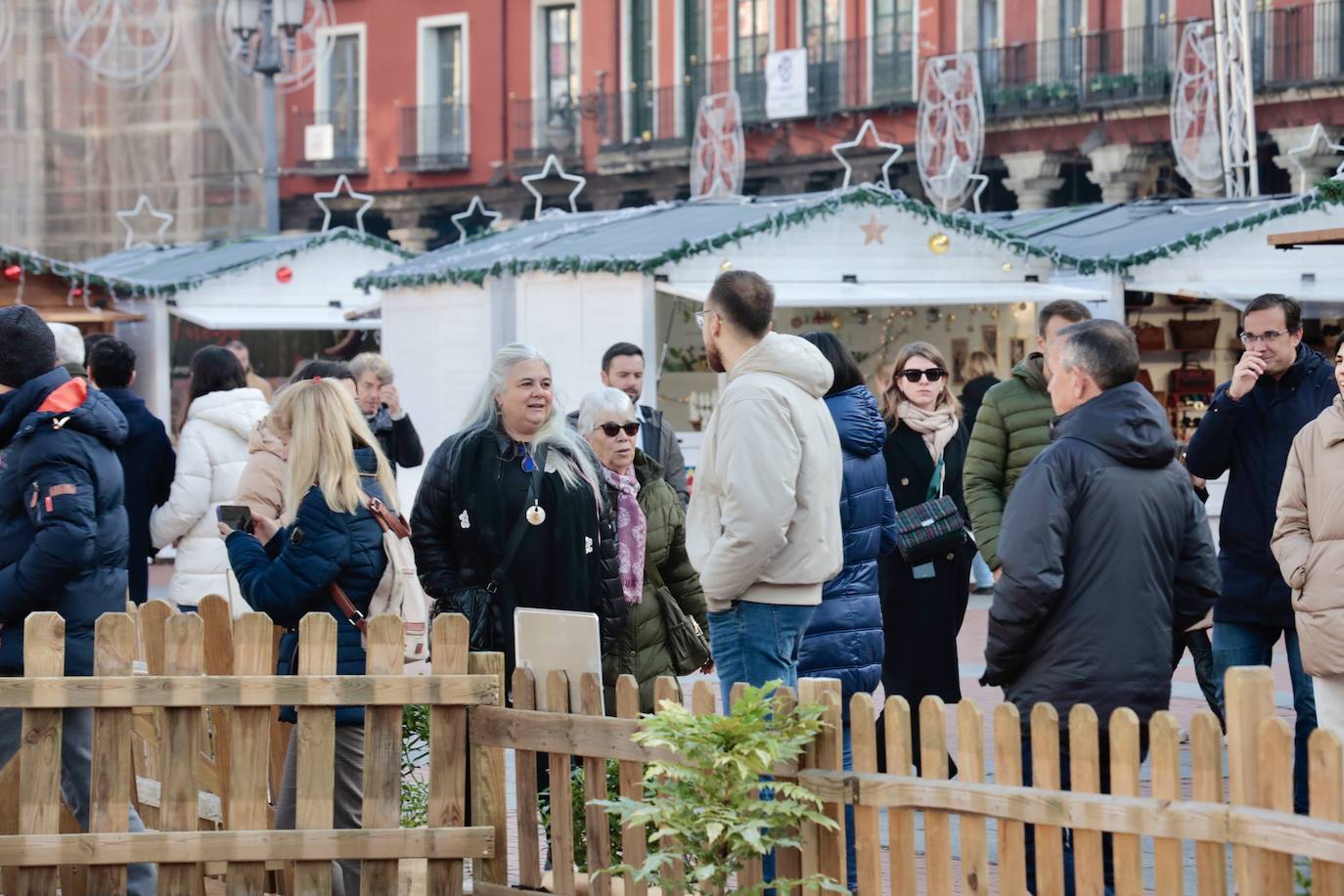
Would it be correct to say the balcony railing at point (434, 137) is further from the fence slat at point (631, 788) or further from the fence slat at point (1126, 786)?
the fence slat at point (1126, 786)

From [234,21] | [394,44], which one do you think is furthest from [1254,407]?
[394,44]

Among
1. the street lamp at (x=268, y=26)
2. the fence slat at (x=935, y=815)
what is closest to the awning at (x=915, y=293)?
the fence slat at (x=935, y=815)

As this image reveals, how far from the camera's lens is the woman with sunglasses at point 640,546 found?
6.79m

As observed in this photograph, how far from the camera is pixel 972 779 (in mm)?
4773

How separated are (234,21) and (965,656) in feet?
55.9

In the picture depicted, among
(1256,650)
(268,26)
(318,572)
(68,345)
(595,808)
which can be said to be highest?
(268,26)

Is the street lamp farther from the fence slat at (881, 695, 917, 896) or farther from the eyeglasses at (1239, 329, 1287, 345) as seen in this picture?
the fence slat at (881, 695, 917, 896)

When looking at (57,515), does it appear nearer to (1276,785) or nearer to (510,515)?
(510,515)

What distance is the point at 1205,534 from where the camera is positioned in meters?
5.40

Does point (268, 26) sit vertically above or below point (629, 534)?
above

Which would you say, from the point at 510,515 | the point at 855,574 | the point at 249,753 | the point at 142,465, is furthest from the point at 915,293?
the point at 249,753

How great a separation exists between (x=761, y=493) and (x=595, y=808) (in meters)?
0.88

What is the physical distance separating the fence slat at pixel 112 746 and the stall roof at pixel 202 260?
12.8m

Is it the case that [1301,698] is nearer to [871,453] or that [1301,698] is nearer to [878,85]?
[871,453]
